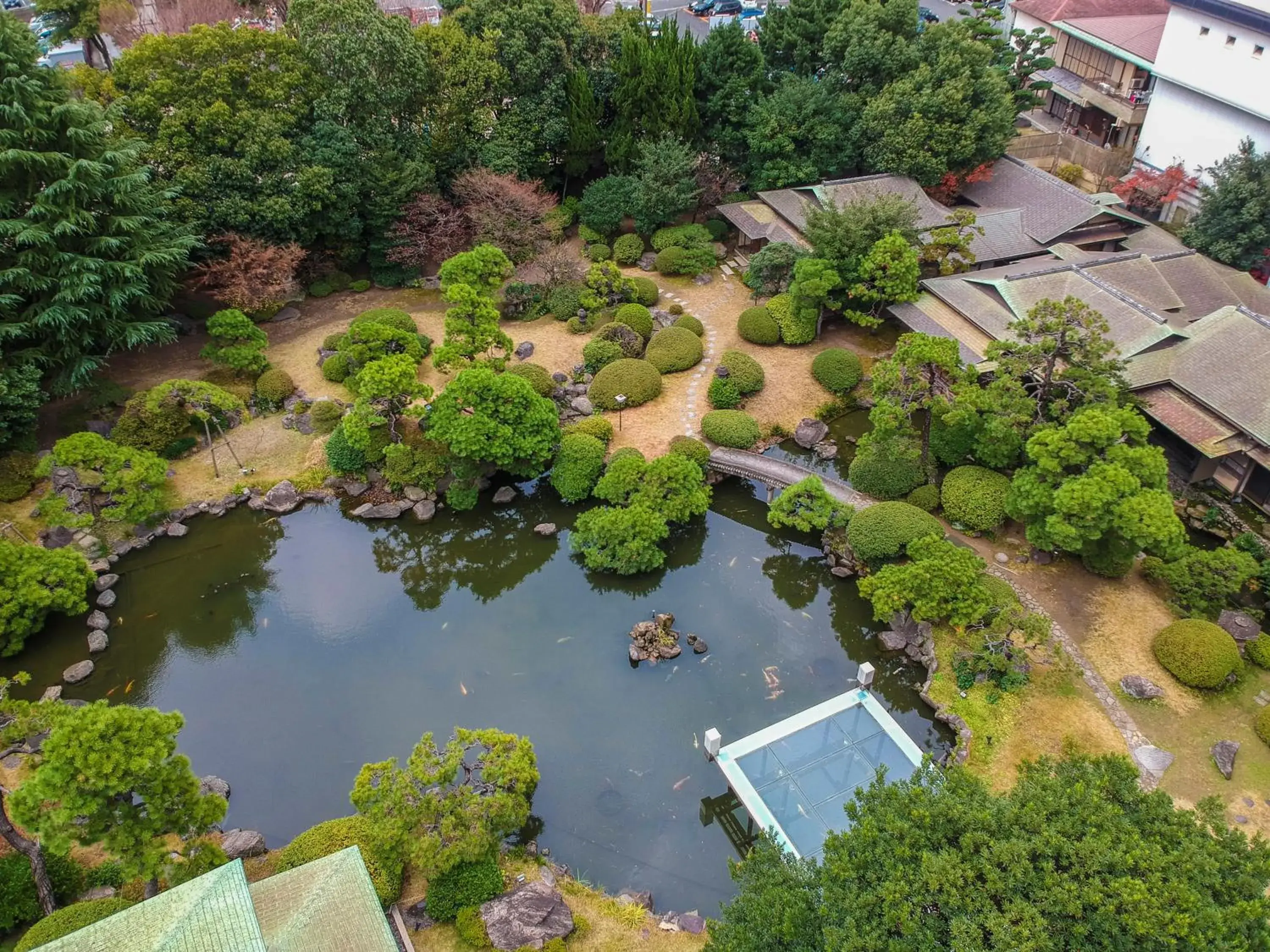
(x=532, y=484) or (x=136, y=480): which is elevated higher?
(x=136, y=480)

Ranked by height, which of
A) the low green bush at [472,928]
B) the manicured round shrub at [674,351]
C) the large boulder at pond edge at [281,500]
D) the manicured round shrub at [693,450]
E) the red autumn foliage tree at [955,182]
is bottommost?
the low green bush at [472,928]

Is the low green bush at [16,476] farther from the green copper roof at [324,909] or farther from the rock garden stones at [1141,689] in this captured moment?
the rock garden stones at [1141,689]

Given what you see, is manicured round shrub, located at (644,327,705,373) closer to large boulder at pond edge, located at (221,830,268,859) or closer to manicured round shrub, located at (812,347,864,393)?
manicured round shrub, located at (812,347,864,393)

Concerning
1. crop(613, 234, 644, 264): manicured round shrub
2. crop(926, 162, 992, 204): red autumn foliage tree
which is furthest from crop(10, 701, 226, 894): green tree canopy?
crop(926, 162, 992, 204): red autumn foliage tree

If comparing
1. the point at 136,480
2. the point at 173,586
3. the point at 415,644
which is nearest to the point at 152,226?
the point at 136,480

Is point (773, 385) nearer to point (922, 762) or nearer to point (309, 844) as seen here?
point (922, 762)

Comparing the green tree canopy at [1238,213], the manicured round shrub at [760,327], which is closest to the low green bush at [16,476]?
the manicured round shrub at [760,327]
